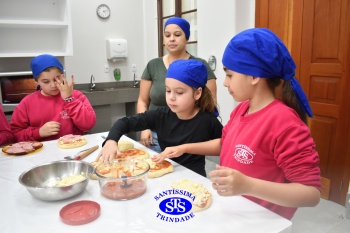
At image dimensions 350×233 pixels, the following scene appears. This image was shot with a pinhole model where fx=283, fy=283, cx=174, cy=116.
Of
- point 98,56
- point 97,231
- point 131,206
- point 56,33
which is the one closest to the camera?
point 97,231

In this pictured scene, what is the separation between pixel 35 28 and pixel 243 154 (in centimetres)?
335

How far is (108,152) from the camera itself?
132cm

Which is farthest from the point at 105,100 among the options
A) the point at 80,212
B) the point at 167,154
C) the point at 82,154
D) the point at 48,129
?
the point at 80,212

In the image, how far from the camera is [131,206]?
0.97 m

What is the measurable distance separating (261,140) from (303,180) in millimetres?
199

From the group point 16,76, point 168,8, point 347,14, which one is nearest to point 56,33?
point 16,76

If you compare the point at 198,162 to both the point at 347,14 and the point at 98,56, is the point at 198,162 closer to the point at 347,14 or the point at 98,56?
the point at 347,14

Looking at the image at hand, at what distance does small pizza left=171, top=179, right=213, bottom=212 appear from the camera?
935mm

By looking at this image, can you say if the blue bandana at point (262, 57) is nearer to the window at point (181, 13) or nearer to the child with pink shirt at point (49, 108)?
the child with pink shirt at point (49, 108)

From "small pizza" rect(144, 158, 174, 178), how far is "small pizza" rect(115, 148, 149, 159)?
4.6 inches

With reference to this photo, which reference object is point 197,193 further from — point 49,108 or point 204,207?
point 49,108

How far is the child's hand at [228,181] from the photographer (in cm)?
82

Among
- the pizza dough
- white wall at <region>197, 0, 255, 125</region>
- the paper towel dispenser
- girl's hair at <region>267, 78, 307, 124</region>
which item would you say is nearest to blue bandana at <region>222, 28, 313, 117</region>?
girl's hair at <region>267, 78, 307, 124</region>

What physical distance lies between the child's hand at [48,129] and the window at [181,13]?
2.44m
